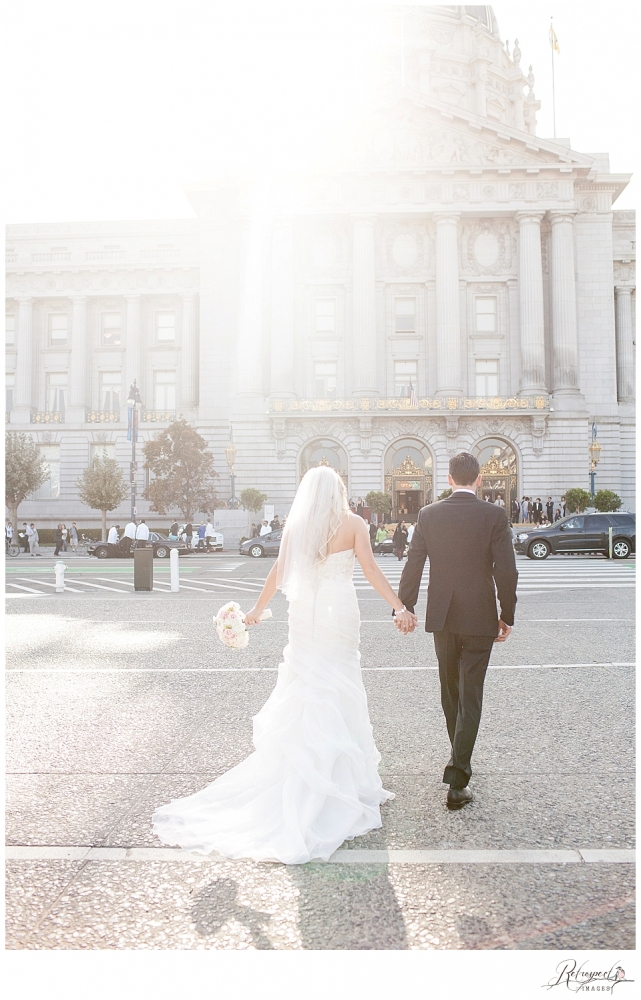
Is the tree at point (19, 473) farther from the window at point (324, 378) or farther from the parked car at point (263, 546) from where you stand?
the window at point (324, 378)

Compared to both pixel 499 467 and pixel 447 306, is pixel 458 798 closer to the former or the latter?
pixel 499 467

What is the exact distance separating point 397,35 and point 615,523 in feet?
196

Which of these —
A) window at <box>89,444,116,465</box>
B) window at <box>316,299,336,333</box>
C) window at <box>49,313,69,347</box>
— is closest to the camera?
window at <box>316,299,336,333</box>

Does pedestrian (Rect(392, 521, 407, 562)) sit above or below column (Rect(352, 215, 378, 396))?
below

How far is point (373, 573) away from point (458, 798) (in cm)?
137

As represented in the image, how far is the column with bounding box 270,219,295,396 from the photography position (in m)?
48.3

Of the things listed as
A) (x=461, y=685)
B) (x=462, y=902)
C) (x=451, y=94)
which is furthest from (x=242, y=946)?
(x=451, y=94)

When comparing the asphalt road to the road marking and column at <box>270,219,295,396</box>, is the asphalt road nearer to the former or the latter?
the road marking

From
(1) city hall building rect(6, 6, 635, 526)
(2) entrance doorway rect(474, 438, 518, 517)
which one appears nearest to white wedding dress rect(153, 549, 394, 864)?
(1) city hall building rect(6, 6, 635, 526)

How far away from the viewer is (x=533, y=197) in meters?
48.2

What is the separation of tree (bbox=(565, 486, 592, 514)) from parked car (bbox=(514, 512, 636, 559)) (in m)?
14.2

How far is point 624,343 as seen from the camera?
178 ft

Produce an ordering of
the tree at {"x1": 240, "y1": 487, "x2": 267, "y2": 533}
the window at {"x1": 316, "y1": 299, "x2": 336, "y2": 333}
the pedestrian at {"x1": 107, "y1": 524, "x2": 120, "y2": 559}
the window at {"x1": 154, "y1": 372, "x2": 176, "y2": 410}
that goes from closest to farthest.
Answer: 1. the pedestrian at {"x1": 107, "y1": 524, "x2": 120, "y2": 559}
2. the tree at {"x1": 240, "y1": 487, "x2": 267, "y2": 533}
3. the window at {"x1": 316, "y1": 299, "x2": 336, "y2": 333}
4. the window at {"x1": 154, "y1": 372, "x2": 176, "y2": 410}

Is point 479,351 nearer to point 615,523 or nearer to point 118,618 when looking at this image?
point 615,523
